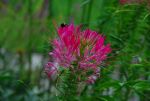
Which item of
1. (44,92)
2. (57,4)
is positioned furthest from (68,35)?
(57,4)

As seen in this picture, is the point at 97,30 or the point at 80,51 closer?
the point at 80,51

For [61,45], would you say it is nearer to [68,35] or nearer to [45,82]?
[68,35]

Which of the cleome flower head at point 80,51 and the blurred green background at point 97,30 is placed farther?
the blurred green background at point 97,30

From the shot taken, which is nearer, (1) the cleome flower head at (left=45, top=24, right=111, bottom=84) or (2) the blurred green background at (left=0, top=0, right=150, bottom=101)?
(1) the cleome flower head at (left=45, top=24, right=111, bottom=84)
